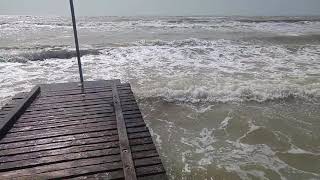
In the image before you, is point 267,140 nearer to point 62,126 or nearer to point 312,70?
point 62,126

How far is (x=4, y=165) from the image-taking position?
15.7 feet

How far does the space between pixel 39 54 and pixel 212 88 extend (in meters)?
12.6

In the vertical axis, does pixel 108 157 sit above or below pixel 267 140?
above

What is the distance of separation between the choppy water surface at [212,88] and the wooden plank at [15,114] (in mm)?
3338

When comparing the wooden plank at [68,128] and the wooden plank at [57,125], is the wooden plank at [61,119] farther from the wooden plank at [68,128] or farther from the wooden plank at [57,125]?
the wooden plank at [68,128]

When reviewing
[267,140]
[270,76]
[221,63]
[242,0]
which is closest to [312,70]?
[270,76]

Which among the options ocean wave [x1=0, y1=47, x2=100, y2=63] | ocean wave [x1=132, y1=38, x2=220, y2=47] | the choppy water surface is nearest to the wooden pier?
the choppy water surface

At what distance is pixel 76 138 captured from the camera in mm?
5660

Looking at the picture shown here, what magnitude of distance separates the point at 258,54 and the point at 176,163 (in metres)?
15.0

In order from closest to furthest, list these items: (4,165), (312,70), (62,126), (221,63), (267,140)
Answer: (4,165), (62,126), (267,140), (312,70), (221,63)

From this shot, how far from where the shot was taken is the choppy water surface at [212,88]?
283 inches

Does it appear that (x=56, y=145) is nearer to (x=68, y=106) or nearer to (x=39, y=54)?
(x=68, y=106)

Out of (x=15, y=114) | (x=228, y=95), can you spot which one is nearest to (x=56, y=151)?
(x=15, y=114)

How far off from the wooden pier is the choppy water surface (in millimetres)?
1569
